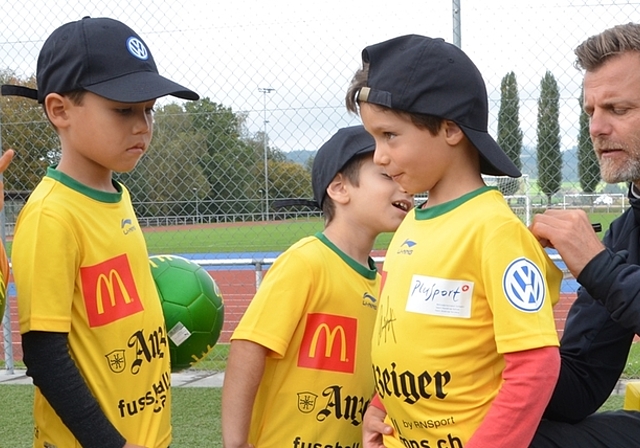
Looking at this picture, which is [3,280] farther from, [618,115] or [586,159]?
[586,159]

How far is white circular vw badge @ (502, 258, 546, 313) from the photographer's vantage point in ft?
4.68

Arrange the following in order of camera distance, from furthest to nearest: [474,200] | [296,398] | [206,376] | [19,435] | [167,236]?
[167,236] → [206,376] → [19,435] → [296,398] → [474,200]

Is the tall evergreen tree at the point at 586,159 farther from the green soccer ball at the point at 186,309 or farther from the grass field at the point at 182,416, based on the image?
the green soccer ball at the point at 186,309

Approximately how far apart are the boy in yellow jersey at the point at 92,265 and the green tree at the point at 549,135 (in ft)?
12.2

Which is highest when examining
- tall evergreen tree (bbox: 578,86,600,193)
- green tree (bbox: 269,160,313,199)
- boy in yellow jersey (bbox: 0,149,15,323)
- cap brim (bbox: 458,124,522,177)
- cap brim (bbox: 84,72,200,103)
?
cap brim (bbox: 84,72,200,103)

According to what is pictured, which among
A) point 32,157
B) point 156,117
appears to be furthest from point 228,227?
point 32,157

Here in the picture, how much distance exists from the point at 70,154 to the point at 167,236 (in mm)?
6304

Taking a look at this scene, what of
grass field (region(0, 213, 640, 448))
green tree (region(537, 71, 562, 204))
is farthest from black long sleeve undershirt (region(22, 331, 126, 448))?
green tree (region(537, 71, 562, 204))

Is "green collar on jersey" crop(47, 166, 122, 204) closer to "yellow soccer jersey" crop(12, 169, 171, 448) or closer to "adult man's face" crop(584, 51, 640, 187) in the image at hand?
"yellow soccer jersey" crop(12, 169, 171, 448)

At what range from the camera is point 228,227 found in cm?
693

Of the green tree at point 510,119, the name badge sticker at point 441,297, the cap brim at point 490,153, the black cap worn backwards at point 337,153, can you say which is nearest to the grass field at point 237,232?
the green tree at point 510,119

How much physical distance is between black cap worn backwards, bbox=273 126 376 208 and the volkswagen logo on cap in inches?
23.6

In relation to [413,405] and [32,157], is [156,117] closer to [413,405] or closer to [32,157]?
[32,157]

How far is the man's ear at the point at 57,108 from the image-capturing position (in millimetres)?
1925
